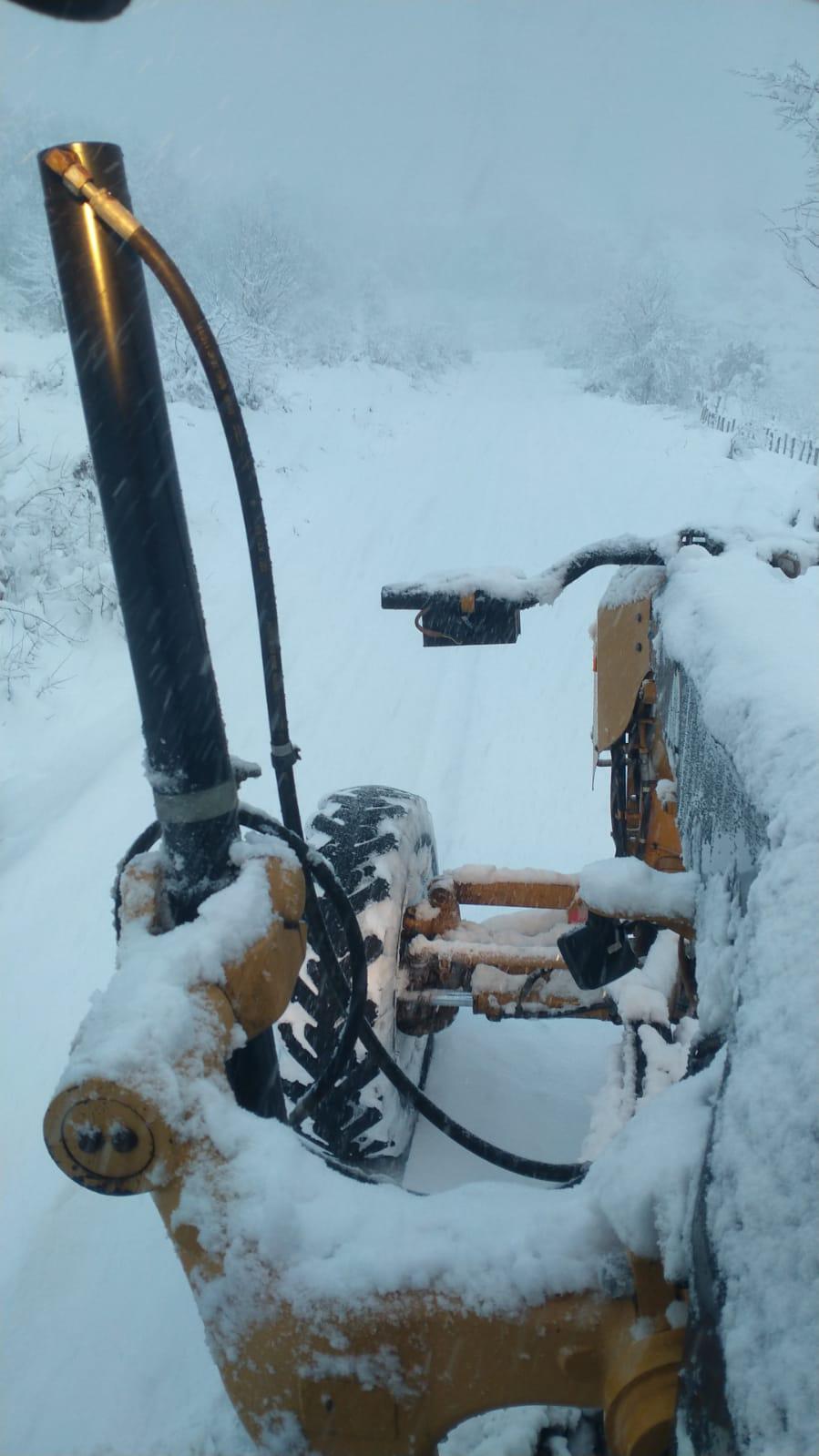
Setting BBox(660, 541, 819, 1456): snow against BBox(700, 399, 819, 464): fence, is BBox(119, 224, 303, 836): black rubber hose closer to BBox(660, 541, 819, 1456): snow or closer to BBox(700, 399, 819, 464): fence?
BBox(660, 541, 819, 1456): snow

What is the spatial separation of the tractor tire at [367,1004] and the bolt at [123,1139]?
3.41 feet

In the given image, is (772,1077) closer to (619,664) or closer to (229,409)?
(229,409)

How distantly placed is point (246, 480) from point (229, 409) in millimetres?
101

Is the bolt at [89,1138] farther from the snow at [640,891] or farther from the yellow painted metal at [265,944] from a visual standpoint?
the snow at [640,891]

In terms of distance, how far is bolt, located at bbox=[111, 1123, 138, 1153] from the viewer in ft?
2.99

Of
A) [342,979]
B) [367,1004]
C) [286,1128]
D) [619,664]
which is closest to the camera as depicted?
[286,1128]

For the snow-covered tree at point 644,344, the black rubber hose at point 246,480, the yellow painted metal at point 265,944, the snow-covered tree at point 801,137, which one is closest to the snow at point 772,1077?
the yellow painted metal at point 265,944

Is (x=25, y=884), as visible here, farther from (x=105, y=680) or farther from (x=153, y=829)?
(x=153, y=829)

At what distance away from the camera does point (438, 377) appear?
21.2 metres

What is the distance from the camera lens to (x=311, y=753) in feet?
18.0

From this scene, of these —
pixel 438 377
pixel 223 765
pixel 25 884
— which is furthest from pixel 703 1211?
pixel 438 377

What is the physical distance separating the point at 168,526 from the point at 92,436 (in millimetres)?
135

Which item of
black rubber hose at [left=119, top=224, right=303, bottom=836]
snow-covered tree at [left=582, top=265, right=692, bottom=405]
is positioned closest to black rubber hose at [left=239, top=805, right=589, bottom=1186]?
black rubber hose at [left=119, top=224, right=303, bottom=836]

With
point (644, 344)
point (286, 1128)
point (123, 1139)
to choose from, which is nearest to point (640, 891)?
point (286, 1128)
